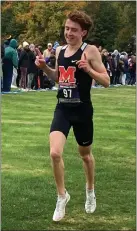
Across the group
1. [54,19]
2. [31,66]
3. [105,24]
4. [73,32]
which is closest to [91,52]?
A: [73,32]

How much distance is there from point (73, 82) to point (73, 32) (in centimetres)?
52

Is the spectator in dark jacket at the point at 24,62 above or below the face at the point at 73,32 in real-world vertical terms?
below

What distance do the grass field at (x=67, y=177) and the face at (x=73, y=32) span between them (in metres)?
1.80

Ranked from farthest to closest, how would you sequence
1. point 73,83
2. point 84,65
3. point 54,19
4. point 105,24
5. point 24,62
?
point 105,24 < point 54,19 < point 24,62 < point 73,83 < point 84,65

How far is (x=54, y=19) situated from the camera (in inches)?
2004

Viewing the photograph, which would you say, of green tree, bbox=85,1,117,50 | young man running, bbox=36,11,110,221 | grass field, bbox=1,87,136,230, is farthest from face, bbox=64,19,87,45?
→ green tree, bbox=85,1,117,50

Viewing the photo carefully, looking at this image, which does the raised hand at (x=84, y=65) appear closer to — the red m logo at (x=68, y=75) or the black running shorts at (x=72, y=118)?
the red m logo at (x=68, y=75)

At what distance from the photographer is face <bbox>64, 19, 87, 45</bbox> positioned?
6047mm

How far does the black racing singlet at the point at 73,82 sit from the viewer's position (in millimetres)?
5996

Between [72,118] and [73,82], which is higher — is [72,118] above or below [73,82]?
below

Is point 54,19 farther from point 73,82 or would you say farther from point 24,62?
point 73,82

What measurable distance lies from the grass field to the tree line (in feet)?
116

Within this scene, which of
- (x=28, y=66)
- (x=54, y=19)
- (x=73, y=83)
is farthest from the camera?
(x=54, y=19)

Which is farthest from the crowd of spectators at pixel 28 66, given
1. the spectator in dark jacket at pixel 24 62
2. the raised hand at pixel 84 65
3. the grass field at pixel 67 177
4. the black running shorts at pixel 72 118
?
the raised hand at pixel 84 65
